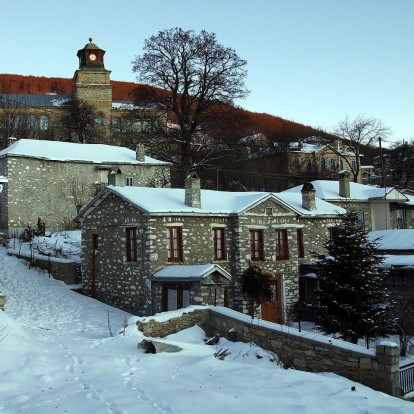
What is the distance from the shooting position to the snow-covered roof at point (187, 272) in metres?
18.9

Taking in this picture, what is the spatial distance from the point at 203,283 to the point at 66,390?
10.2m

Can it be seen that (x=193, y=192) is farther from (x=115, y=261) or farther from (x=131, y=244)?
(x=115, y=261)

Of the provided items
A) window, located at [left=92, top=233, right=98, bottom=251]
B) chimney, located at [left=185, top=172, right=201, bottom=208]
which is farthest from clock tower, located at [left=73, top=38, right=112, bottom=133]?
chimney, located at [left=185, top=172, right=201, bottom=208]

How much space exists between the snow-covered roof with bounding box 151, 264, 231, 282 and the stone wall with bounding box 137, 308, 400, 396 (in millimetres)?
3098

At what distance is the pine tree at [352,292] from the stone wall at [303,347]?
435 cm

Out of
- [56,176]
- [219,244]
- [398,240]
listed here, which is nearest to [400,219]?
[398,240]

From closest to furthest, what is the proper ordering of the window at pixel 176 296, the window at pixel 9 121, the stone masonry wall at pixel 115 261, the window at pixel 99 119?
the window at pixel 176 296
the stone masonry wall at pixel 115 261
the window at pixel 9 121
the window at pixel 99 119

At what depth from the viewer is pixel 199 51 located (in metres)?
34.6

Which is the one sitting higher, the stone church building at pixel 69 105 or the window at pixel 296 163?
the stone church building at pixel 69 105

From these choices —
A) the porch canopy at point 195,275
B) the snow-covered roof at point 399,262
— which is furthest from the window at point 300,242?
the porch canopy at point 195,275

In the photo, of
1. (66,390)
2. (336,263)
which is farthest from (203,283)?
(66,390)

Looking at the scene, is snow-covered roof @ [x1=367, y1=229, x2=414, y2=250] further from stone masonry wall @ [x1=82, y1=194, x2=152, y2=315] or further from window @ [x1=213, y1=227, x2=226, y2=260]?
stone masonry wall @ [x1=82, y1=194, x2=152, y2=315]

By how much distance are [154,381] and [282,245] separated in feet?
50.0

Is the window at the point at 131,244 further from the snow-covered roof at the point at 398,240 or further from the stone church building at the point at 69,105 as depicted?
the stone church building at the point at 69,105
